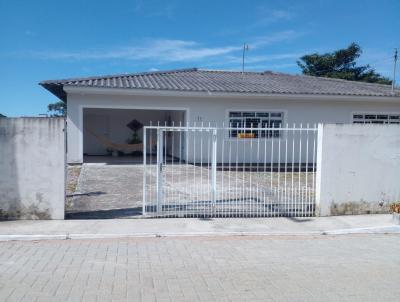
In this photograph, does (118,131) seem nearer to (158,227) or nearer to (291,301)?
(158,227)

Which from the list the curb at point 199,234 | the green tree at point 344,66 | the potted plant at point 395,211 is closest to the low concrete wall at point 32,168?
the curb at point 199,234

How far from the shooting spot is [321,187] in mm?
8750

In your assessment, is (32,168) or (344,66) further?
(344,66)

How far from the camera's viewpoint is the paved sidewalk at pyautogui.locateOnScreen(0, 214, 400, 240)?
277 inches

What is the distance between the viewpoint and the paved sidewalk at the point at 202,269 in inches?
176

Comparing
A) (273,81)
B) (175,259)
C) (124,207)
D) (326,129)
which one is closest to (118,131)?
(273,81)

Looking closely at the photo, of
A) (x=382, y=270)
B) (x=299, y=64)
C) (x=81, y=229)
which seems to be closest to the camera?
(x=382, y=270)

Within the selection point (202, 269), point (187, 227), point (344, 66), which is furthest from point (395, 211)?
point (344, 66)

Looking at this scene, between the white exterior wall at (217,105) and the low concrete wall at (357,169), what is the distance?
29.5 feet

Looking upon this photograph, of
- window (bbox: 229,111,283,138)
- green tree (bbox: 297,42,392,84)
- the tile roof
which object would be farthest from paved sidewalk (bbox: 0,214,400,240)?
green tree (bbox: 297,42,392,84)

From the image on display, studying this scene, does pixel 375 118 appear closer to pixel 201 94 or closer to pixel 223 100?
pixel 223 100

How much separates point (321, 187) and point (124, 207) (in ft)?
14.2

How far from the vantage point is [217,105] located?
17.8m

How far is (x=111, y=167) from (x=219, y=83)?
6457 millimetres
